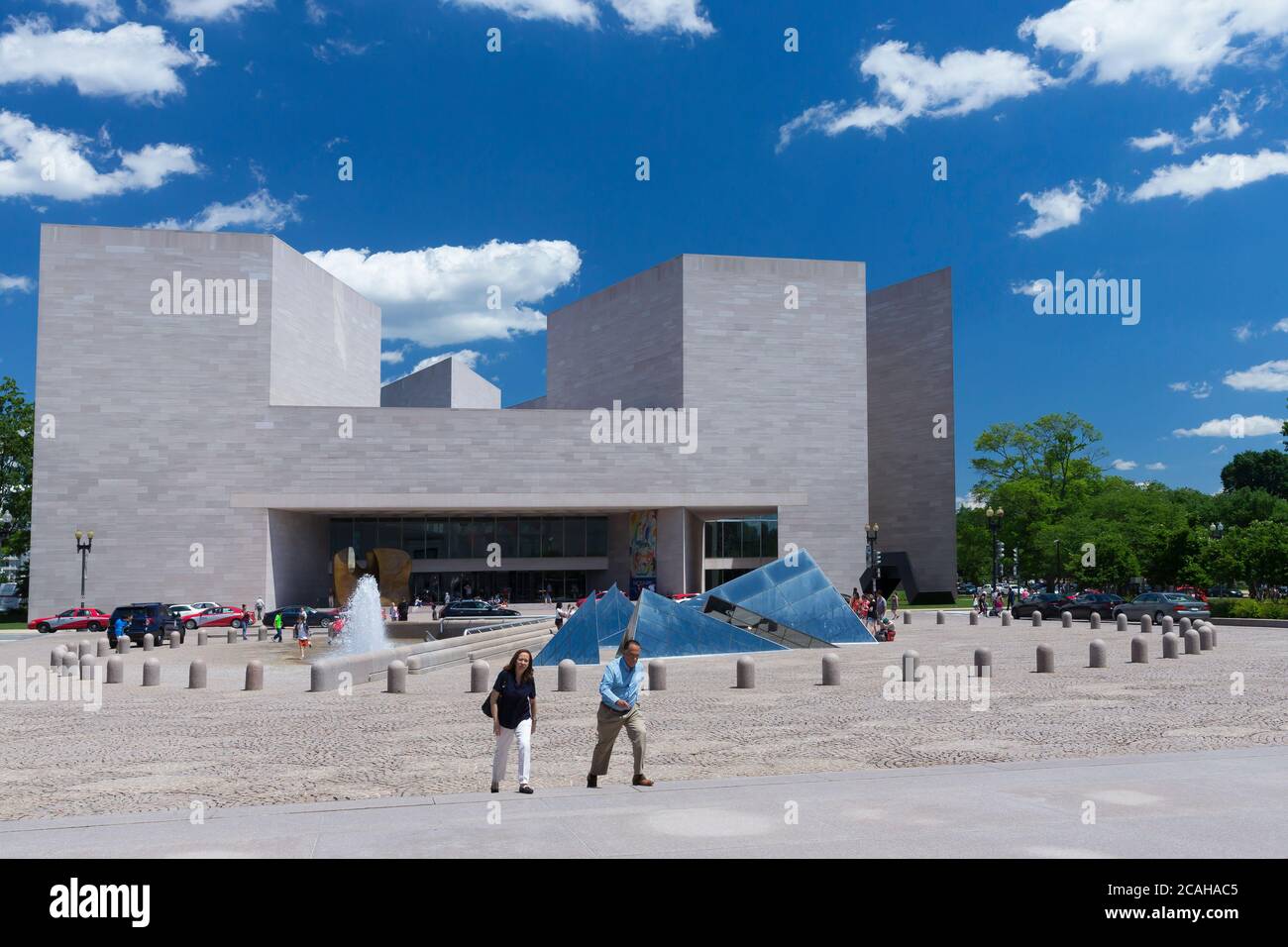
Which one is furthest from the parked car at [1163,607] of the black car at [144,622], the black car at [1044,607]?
the black car at [144,622]

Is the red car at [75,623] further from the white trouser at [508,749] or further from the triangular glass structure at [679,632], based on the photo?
the white trouser at [508,749]

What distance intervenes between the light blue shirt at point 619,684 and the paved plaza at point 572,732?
839 millimetres

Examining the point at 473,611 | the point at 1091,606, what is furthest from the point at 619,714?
the point at 1091,606

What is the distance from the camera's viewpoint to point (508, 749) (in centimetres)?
1006

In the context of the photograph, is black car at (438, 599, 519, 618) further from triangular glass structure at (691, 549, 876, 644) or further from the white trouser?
the white trouser

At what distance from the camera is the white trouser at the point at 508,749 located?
390 inches

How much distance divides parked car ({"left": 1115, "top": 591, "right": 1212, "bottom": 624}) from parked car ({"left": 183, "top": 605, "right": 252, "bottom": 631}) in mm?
38657

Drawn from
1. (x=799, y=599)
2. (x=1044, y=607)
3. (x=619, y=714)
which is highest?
(x=799, y=599)

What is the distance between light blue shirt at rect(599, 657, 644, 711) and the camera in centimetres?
1020

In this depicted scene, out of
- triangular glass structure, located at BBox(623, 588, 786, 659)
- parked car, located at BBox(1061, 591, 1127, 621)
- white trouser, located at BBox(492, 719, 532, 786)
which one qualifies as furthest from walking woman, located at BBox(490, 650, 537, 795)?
parked car, located at BBox(1061, 591, 1127, 621)

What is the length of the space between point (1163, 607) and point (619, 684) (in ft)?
127

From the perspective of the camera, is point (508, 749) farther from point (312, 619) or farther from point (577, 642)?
point (312, 619)

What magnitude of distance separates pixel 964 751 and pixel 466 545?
60.1 metres

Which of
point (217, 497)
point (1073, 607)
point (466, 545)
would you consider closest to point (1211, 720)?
point (1073, 607)
